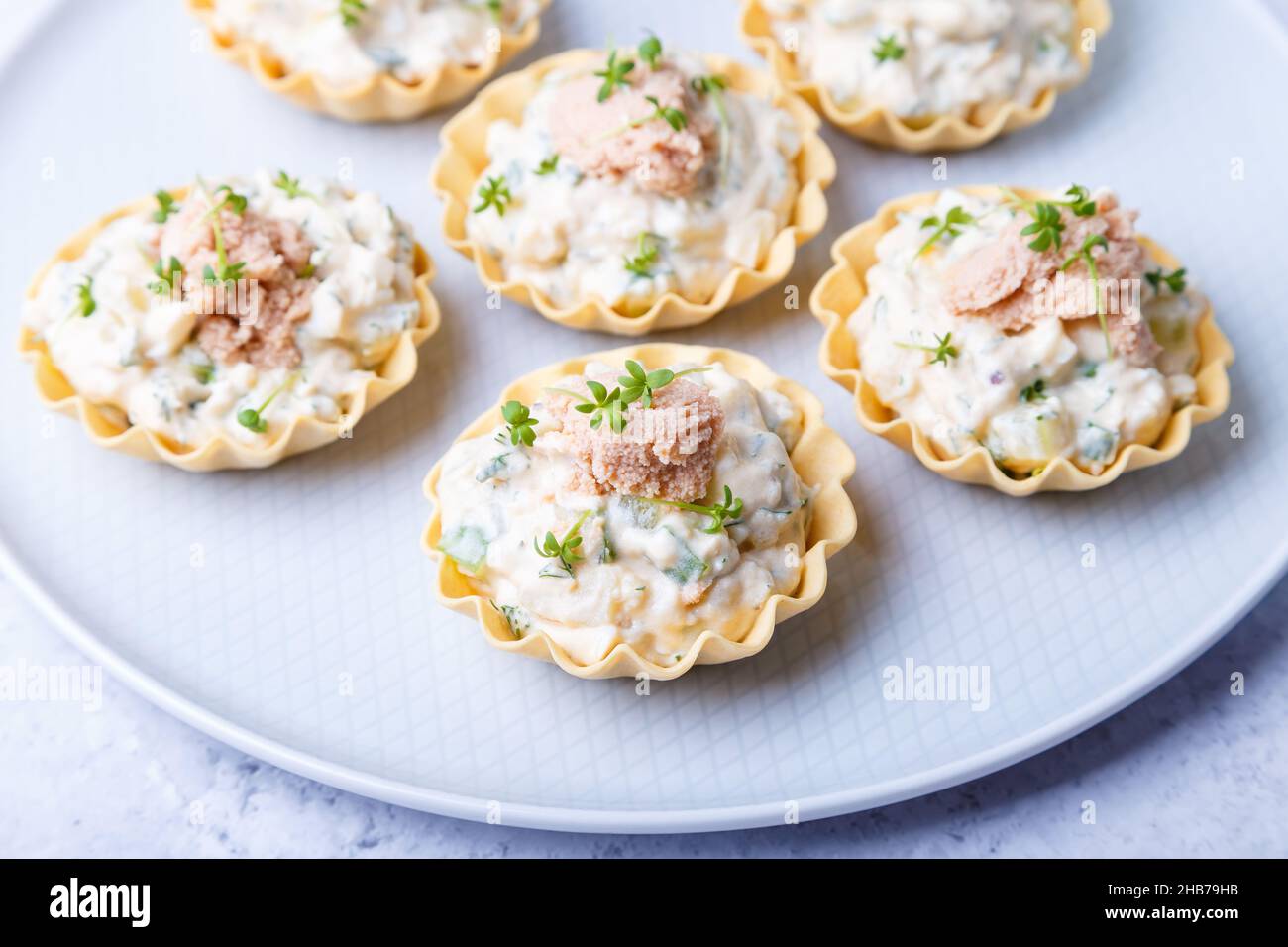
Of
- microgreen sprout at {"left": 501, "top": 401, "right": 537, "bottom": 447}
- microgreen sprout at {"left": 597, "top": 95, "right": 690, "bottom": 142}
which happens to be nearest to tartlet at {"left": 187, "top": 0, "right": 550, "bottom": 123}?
microgreen sprout at {"left": 597, "top": 95, "right": 690, "bottom": 142}

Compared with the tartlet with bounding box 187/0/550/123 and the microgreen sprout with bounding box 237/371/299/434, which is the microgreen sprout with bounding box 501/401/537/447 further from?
the tartlet with bounding box 187/0/550/123

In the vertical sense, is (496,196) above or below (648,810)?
above

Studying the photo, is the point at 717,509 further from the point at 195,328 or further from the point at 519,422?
the point at 195,328

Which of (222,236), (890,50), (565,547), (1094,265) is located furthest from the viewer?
(890,50)

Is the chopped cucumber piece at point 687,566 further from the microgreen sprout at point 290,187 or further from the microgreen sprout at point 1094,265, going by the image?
the microgreen sprout at point 290,187

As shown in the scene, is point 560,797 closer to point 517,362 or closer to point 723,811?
point 723,811

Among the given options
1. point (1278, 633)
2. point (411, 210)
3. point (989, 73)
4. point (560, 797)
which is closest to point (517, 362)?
point (411, 210)

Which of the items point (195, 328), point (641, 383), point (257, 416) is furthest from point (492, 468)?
point (195, 328)

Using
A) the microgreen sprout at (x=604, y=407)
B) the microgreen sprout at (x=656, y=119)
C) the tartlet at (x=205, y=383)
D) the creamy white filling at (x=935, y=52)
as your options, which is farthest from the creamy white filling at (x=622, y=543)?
the creamy white filling at (x=935, y=52)

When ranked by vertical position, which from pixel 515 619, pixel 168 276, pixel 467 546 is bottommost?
pixel 515 619
